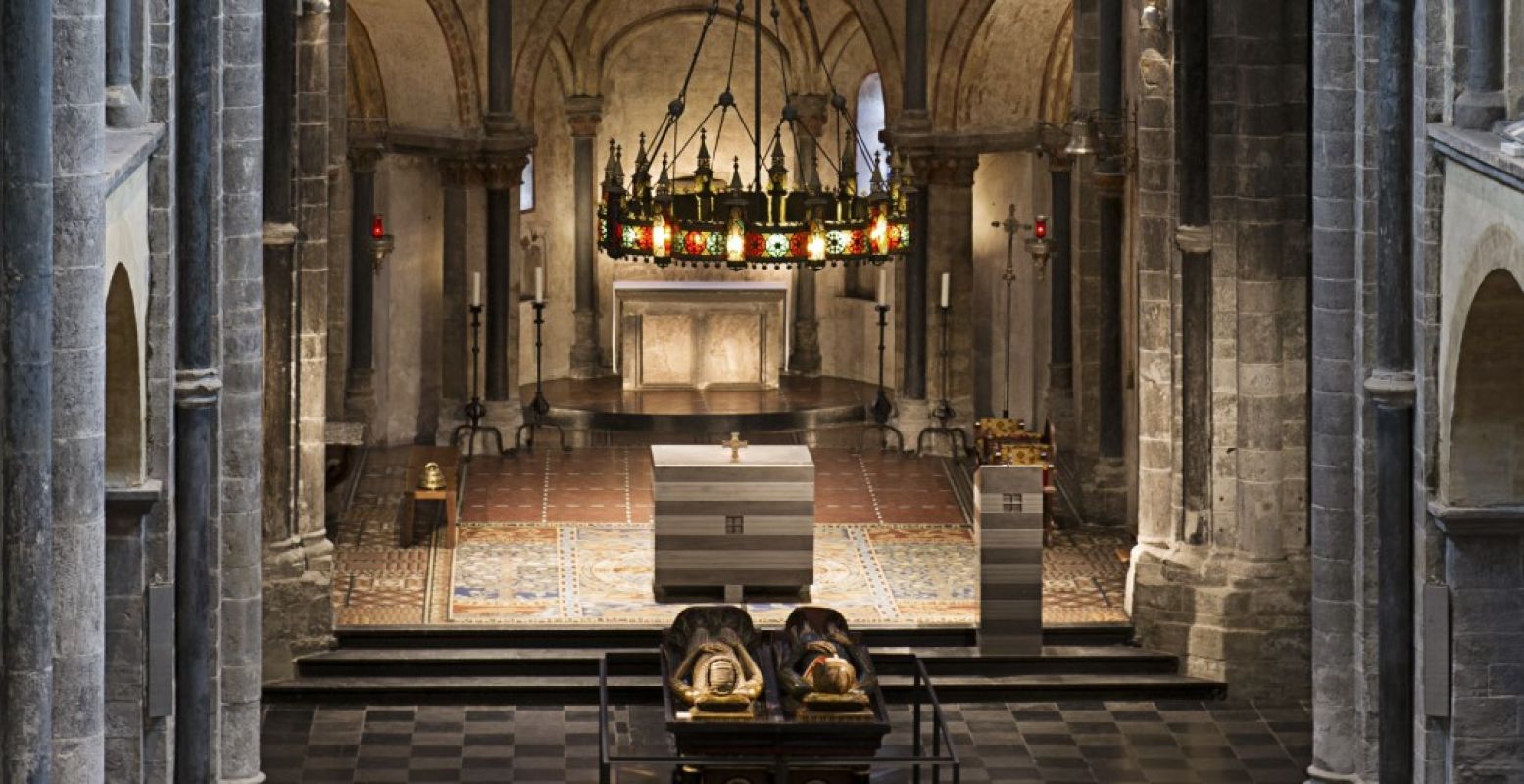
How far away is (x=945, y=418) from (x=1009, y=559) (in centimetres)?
783

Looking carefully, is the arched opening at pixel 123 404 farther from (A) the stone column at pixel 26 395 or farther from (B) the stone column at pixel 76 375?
(A) the stone column at pixel 26 395

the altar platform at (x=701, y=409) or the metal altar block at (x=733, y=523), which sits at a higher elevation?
the altar platform at (x=701, y=409)

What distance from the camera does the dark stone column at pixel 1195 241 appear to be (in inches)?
743

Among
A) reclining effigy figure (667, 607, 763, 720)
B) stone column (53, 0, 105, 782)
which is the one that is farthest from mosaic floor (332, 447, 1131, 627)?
stone column (53, 0, 105, 782)

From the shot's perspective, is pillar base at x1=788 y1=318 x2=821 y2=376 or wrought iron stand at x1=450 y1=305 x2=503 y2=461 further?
pillar base at x1=788 y1=318 x2=821 y2=376

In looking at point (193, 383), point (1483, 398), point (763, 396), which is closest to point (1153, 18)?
point (1483, 398)

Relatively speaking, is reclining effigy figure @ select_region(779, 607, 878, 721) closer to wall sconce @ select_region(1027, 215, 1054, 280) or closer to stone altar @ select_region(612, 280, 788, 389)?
wall sconce @ select_region(1027, 215, 1054, 280)

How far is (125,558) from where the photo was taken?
13.5m

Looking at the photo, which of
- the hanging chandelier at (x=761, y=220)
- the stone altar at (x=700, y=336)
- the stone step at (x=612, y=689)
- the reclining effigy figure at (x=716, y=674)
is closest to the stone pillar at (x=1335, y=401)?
the reclining effigy figure at (x=716, y=674)

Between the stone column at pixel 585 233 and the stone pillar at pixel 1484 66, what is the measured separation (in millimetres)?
17421

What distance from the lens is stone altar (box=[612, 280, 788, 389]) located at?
29.4 m

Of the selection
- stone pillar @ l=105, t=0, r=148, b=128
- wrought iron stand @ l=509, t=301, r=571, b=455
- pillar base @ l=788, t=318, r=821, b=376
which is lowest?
wrought iron stand @ l=509, t=301, r=571, b=455

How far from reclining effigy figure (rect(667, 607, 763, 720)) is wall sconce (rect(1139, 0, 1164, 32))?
5247 mm

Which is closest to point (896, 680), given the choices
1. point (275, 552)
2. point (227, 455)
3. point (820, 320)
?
point (275, 552)
